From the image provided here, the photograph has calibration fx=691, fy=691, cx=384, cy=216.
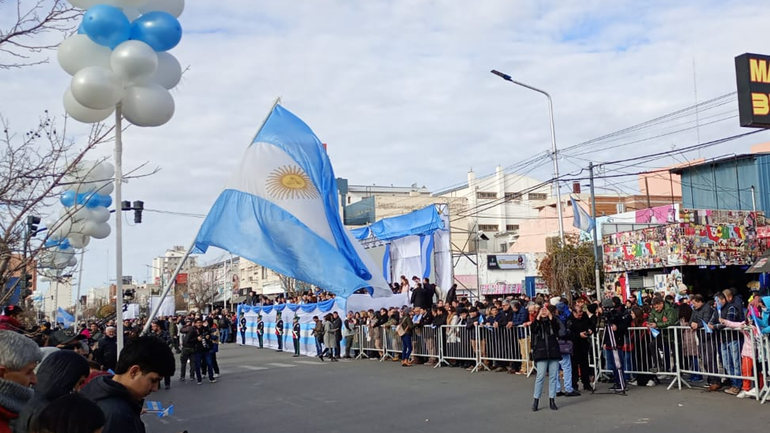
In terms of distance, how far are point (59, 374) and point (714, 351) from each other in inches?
464

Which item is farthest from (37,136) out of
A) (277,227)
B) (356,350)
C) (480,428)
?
(356,350)

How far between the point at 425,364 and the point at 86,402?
58.6ft

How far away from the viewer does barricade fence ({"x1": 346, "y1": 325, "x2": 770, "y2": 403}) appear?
11641 mm

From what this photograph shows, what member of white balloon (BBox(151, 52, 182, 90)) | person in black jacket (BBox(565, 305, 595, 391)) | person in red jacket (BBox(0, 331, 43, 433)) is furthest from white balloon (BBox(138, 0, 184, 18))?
person in black jacket (BBox(565, 305, 595, 391))

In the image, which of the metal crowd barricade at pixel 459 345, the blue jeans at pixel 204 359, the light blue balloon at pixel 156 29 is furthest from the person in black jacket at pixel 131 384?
the blue jeans at pixel 204 359

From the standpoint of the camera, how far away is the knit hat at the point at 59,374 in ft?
11.9

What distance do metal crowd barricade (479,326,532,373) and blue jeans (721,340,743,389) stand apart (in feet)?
15.6

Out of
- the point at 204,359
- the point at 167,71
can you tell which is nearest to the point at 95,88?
the point at 167,71

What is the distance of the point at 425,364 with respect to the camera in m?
19.9

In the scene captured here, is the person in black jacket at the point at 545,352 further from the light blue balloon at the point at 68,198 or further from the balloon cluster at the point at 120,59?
the light blue balloon at the point at 68,198

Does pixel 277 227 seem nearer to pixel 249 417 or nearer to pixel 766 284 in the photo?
pixel 249 417

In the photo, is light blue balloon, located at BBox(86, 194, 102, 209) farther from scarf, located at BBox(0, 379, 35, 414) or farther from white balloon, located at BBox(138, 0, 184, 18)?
scarf, located at BBox(0, 379, 35, 414)

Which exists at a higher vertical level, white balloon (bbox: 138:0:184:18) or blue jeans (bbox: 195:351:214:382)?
white balloon (bbox: 138:0:184:18)

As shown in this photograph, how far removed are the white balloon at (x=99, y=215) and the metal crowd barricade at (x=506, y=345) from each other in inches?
372
